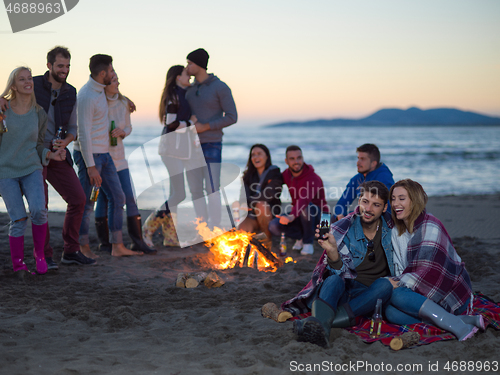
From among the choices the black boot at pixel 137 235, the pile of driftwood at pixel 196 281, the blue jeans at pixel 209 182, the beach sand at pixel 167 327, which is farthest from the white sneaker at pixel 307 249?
the black boot at pixel 137 235

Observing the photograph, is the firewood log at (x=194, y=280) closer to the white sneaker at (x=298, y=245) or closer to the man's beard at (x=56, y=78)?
the white sneaker at (x=298, y=245)

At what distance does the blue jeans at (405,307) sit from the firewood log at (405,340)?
209mm

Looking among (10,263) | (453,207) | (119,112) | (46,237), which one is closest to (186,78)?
(119,112)

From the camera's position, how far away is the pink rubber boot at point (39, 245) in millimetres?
4672

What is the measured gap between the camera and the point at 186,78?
6070 mm

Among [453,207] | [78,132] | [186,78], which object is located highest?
[186,78]

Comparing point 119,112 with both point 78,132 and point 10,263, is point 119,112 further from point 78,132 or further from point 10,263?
point 10,263

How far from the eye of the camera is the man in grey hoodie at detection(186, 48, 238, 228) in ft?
19.8

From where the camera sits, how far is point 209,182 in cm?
609

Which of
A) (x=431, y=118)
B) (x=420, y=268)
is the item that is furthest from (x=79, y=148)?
(x=431, y=118)

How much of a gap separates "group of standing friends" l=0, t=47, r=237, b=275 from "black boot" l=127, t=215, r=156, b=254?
1 cm

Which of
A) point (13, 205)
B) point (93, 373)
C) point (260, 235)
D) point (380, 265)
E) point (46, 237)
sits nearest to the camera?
point (93, 373)

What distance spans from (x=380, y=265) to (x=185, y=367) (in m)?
1.65

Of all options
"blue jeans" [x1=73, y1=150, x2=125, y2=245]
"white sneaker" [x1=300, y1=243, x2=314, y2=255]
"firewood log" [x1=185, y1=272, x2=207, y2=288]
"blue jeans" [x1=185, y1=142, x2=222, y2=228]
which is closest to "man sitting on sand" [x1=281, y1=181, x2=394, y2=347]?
"firewood log" [x1=185, y1=272, x2=207, y2=288]
